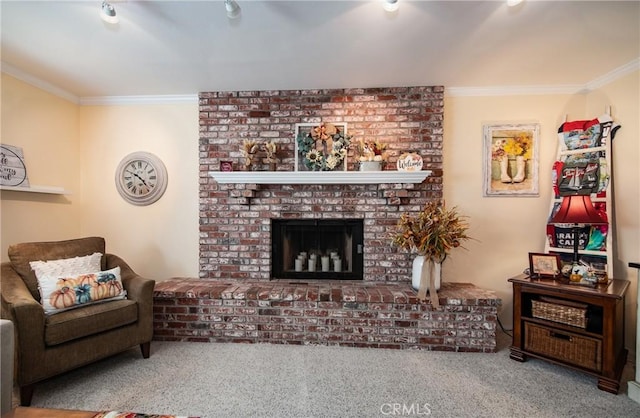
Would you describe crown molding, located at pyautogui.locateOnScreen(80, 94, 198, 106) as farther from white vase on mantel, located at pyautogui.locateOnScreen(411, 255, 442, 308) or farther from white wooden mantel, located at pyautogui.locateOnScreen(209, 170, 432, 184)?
white vase on mantel, located at pyautogui.locateOnScreen(411, 255, 442, 308)

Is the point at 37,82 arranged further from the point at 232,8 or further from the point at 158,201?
the point at 232,8

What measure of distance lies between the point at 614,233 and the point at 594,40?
1.61 metres

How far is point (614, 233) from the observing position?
2414 millimetres

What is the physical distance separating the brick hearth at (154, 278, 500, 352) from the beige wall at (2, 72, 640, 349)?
1.87 feet

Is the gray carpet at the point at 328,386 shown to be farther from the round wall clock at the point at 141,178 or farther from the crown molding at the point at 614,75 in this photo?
the crown molding at the point at 614,75

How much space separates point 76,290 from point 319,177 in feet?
7.03

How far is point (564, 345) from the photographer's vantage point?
2.03 metres

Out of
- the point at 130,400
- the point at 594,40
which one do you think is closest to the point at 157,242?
the point at 130,400

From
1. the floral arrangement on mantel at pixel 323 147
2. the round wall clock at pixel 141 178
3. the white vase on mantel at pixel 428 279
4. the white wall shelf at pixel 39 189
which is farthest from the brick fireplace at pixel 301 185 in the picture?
the white wall shelf at pixel 39 189

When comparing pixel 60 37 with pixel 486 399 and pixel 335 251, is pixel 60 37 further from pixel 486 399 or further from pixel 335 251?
pixel 486 399

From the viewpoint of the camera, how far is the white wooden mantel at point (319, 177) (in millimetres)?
2699

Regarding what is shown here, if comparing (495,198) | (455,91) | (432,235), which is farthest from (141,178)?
(495,198)

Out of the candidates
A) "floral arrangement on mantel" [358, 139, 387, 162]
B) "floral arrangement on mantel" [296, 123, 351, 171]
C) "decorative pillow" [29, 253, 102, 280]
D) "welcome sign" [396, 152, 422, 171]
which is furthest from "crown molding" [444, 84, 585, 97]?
"decorative pillow" [29, 253, 102, 280]

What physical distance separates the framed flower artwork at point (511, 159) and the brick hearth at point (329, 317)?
1.12 m
